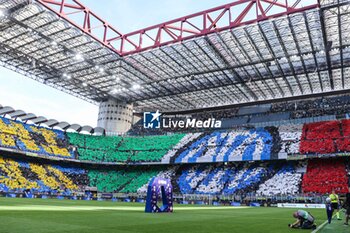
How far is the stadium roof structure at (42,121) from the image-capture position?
54.8 m

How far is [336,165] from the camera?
1788 inches

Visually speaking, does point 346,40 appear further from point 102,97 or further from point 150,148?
point 102,97

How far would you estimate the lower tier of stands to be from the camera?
43344 mm

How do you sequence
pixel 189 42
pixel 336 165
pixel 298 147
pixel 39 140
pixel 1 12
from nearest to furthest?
pixel 1 12 → pixel 189 42 → pixel 336 165 → pixel 298 147 → pixel 39 140

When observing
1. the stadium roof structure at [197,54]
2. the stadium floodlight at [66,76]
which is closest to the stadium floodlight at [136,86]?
the stadium roof structure at [197,54]

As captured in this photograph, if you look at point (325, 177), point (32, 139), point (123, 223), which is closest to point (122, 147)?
point (32, 139)

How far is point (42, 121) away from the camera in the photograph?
59.7 m

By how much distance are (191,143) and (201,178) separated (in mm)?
10018

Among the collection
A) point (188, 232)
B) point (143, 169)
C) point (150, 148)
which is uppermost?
point (150, 148)

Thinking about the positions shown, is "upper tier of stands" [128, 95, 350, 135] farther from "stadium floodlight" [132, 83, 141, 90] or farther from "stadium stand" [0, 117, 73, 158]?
"stadium stand" [0, 117, 73, 158]

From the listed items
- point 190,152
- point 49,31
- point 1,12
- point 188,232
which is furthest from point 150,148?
point 188,232

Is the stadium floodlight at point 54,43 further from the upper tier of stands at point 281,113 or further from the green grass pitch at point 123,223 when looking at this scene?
the upper tier of stands at point 281,113

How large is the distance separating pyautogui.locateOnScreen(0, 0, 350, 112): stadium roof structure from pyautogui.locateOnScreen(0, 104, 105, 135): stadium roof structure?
7218 millimetres

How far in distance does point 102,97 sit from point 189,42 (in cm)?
3250
